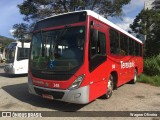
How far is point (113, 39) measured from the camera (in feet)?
30.5

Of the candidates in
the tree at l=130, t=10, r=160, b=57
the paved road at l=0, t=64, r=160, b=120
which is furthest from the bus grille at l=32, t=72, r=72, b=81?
the tree at l=130, t=10, r=160, b=57

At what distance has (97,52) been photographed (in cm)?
747

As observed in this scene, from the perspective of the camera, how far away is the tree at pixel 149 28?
93.1ft

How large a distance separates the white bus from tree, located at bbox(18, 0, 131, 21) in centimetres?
779

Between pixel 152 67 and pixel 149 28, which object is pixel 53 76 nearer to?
pixel 152 67

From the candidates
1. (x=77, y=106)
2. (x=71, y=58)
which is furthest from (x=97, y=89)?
(x=71, y=58)

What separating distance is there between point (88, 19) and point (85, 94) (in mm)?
2188

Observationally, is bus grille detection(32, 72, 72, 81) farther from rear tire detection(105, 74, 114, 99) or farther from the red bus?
rear tire detection(105, 74, 114, 99)

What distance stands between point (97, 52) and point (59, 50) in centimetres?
117

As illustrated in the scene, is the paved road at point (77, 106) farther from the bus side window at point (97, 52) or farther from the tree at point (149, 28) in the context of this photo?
the tree at point (149, 28)

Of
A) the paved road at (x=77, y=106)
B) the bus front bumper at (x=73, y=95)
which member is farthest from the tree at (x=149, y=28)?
the bus front bumper at (x=73, y=95)

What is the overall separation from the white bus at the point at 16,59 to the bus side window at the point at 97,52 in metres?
9.75

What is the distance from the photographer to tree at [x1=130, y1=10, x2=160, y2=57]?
93.1 ft

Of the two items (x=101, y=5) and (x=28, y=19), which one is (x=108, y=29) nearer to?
(x=101, y=5)
